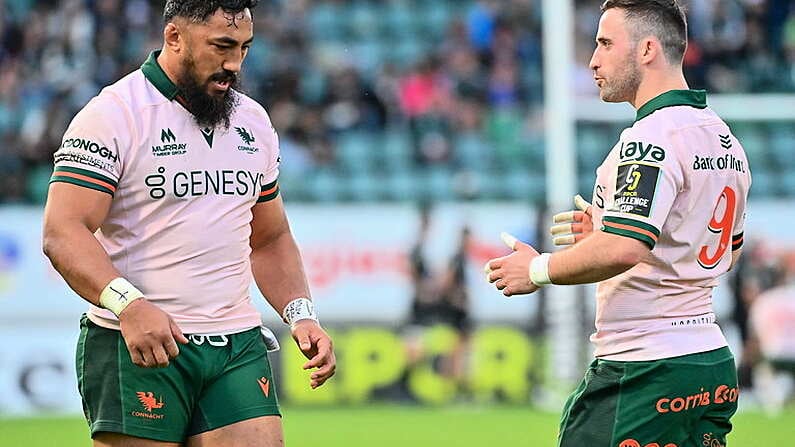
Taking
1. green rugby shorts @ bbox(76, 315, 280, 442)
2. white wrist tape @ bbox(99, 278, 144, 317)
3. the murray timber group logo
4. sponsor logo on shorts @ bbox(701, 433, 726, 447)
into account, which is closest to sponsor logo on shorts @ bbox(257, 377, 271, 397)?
green rugby shorts @ bbox(76, 315, 280, 442)

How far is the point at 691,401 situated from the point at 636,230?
0.66 meters

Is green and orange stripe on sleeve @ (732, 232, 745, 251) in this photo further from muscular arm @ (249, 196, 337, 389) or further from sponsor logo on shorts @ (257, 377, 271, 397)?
sponsor logo on shorts @ (257, 377, 271, 397)

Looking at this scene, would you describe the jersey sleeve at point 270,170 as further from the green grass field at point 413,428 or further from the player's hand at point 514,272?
the green grass field at point 413,428

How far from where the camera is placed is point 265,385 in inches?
197

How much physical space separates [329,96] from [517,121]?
2.36 metres

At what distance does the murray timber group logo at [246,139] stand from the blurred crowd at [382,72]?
36.8ft

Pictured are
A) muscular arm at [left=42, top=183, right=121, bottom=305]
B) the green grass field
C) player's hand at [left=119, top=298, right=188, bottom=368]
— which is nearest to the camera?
player's hand at [left=119, top=298, right=188, bottom=368]

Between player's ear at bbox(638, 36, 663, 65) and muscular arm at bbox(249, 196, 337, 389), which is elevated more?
player's ear at bbox(638, 36, 663, 65)

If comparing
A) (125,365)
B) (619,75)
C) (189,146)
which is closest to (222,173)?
(189,146)

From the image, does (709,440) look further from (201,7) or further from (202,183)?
(201,7)

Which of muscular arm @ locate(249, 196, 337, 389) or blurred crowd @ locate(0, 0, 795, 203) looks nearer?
muscular arm @ locate(249, 196, 337, 389)

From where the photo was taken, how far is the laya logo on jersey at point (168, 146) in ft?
15.7

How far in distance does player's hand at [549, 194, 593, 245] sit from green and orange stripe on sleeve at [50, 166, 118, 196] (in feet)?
5.27

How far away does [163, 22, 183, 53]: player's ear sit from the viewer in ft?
16.0
